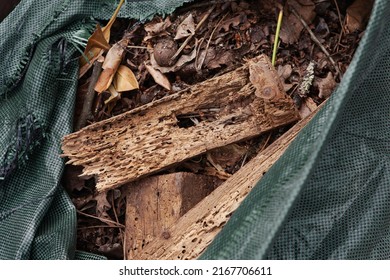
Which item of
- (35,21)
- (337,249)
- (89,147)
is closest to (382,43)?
(337,249)

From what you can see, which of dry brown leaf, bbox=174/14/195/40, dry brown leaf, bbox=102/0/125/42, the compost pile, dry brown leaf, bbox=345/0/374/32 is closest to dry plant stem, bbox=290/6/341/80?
the compost pile

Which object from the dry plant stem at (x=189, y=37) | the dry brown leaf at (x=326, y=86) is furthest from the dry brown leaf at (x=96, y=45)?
the dry brown leaf at (x=326, y=86)

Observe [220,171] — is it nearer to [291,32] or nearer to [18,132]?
[291,32]

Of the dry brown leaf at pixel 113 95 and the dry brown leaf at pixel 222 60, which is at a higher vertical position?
the dry brown leaf at pixel 222 60

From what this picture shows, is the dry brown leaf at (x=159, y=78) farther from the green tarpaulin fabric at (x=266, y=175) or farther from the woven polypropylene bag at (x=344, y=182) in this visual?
the woven polypropylene bag at (x=344, y=182)

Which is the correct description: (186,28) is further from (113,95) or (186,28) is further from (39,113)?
(39,113)

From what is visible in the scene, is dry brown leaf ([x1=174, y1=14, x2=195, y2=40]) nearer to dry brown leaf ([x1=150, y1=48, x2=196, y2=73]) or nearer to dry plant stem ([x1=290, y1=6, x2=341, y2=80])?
dry brown leaf ([x1=150, y1=48, x2=196, y2=73])

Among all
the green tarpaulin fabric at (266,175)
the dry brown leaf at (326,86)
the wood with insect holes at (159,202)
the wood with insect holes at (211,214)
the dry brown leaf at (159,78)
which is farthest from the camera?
the dry brown leaf at (159,78)
